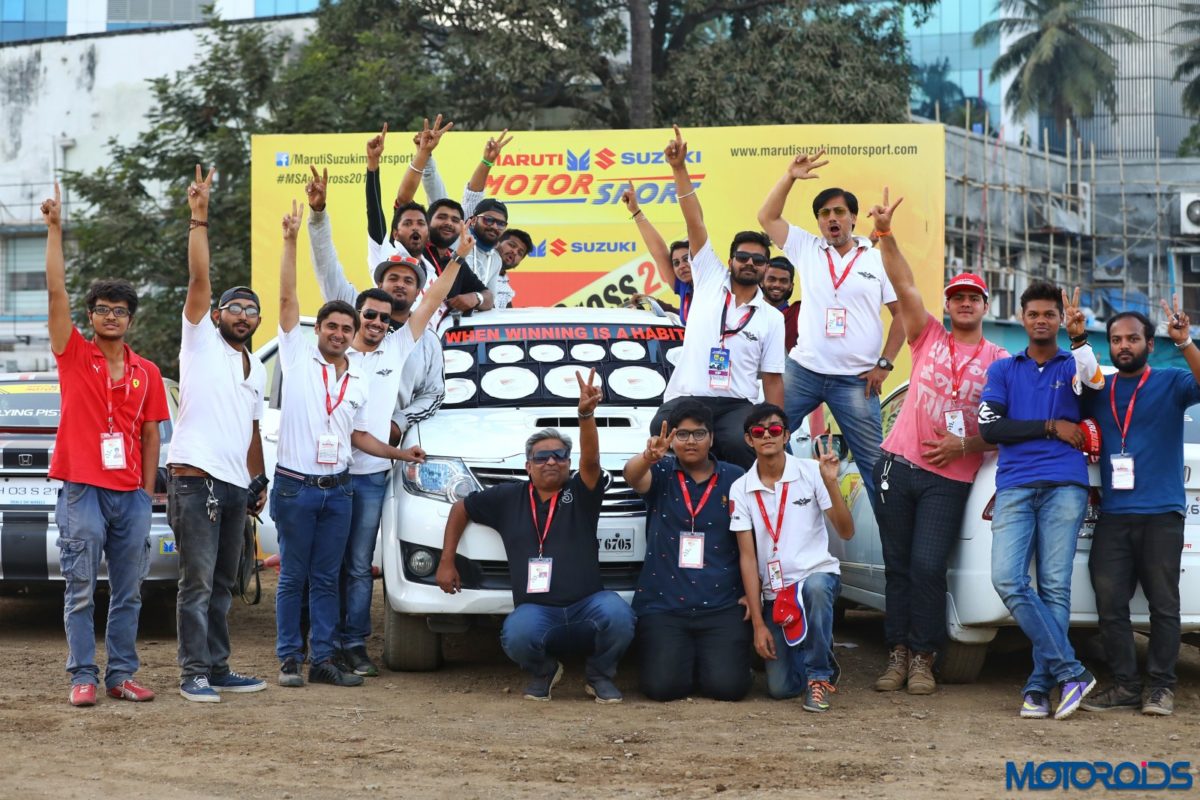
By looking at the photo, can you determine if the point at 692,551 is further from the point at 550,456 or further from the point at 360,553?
the point at 360,553

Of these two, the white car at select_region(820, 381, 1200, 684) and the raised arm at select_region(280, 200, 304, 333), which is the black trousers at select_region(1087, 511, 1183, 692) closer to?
the white car at select_region(820, 381, 1200, 684)

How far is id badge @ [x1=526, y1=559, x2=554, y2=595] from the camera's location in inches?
272

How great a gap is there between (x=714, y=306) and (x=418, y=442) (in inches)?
62.5

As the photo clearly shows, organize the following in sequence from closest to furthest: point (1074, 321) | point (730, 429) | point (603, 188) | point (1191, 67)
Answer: point (1074, 321)
point (730, 429)
point (603, 188)
point (1191, 67)

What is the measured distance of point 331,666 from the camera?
7.22 meters

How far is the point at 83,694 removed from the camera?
659 centimetres

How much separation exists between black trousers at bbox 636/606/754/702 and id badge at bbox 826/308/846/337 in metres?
1.67

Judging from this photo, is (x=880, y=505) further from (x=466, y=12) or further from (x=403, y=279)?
(x=466, y=12)

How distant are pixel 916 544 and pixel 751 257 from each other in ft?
5.24

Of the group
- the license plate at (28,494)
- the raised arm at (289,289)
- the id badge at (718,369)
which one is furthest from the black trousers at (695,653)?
the license plate at (28,494)

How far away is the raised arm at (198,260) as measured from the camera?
6586 millimetres

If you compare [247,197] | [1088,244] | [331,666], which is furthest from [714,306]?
[1088,244]

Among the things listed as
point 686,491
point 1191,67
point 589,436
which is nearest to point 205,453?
point 589,436

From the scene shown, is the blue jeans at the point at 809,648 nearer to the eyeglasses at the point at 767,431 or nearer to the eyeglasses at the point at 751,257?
the eyeglasses at the point at 767,431
